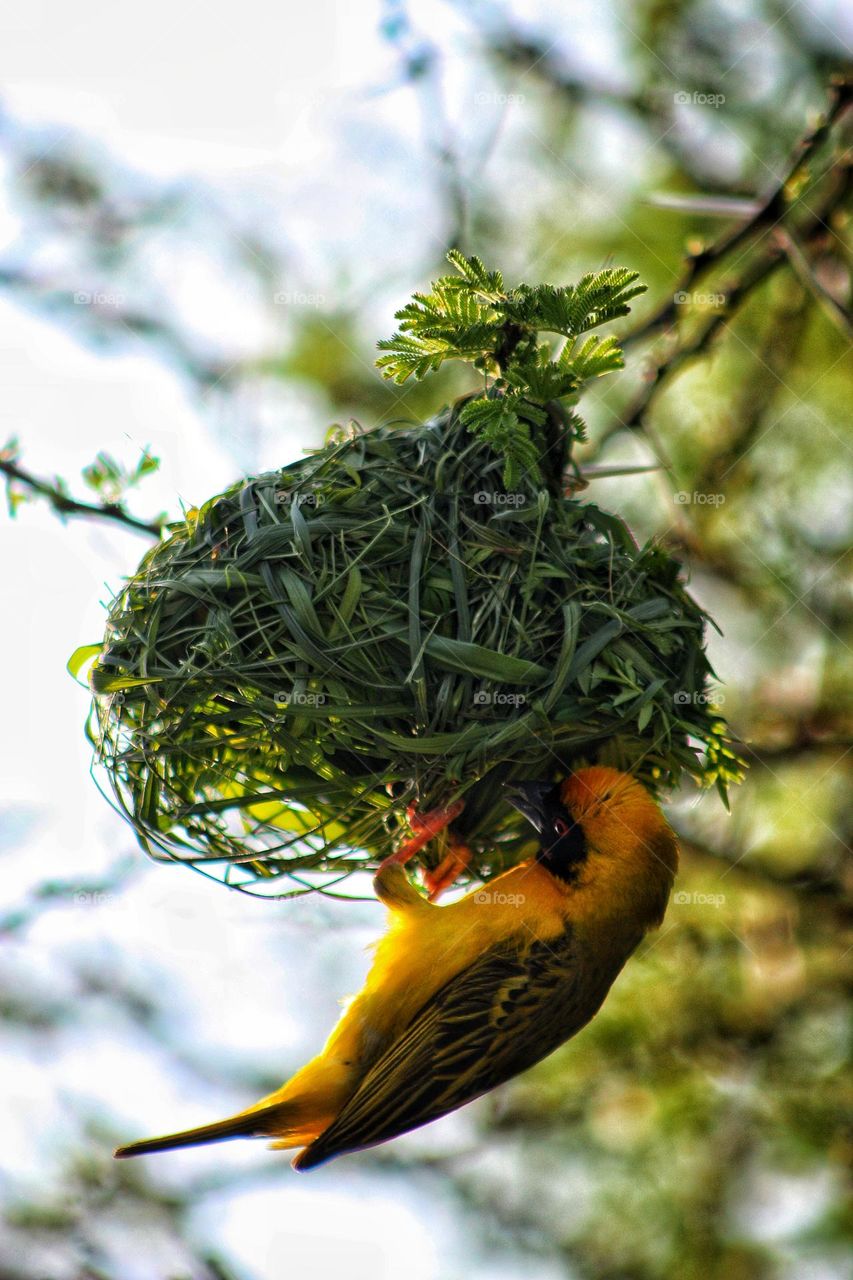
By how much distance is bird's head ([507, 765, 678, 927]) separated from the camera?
227 cm

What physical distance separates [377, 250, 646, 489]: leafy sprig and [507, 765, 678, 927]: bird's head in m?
0.58

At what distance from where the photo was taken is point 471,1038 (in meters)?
2.36

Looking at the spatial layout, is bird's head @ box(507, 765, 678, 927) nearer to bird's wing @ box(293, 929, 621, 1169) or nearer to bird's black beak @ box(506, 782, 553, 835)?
bird's black beak @ box(506, 782, 553, 835)

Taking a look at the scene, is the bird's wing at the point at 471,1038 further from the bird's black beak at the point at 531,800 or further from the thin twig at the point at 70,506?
the thin twig at the point at 70,506

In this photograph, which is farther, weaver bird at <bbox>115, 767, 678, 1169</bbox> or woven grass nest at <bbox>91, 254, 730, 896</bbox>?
weaver bird at <bbox>115, 767, 678, 1169</bbox>

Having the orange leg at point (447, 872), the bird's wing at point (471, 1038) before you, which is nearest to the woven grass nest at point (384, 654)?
the orange leg at point (447, 872)

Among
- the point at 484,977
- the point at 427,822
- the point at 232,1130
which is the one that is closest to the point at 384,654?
the point at 427,822

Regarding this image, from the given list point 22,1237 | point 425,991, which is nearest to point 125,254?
point 425,991

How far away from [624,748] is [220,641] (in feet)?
2.57

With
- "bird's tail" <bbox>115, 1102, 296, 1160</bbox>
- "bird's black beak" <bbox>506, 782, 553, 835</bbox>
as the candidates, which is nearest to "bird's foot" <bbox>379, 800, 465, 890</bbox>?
"bird's black beak" <bbox>506, 782, 553, 835</bbox>

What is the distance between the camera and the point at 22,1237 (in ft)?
13.1

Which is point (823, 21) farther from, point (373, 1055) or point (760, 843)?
point (373, 1055)

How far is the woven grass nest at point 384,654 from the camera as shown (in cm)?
210

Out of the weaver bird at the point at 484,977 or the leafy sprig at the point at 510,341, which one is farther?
the weaver bird at the point at 484,977
